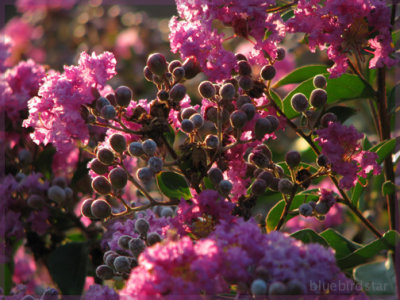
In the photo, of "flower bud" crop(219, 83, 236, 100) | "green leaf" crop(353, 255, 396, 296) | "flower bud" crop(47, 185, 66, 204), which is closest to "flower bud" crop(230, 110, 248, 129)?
"flower bud" crop(219, 83, 236, 100)

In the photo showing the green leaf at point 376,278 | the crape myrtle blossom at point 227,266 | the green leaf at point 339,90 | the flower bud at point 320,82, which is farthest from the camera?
the green leaf at point 339,90

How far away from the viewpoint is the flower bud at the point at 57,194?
4.93 feet

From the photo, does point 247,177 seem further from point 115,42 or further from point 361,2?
point 115,42

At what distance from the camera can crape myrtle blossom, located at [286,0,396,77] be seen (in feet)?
3.83

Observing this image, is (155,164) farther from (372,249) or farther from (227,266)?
(372,249)

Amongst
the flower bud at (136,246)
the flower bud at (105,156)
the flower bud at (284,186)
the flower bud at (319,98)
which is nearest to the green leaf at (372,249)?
the flower bud at (284,186)

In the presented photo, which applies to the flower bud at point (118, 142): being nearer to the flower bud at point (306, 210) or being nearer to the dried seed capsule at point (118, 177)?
the dried seed capsule at point (118, 177)

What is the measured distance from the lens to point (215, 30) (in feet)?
3.80

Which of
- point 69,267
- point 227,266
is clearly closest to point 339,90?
point 227,266

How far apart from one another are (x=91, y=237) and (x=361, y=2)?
36.8 inches

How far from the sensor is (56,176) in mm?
1708

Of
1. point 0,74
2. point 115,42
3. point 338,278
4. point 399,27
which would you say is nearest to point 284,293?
point 338,278

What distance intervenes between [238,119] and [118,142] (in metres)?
0.24

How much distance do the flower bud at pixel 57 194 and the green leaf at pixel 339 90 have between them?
2.06ft
